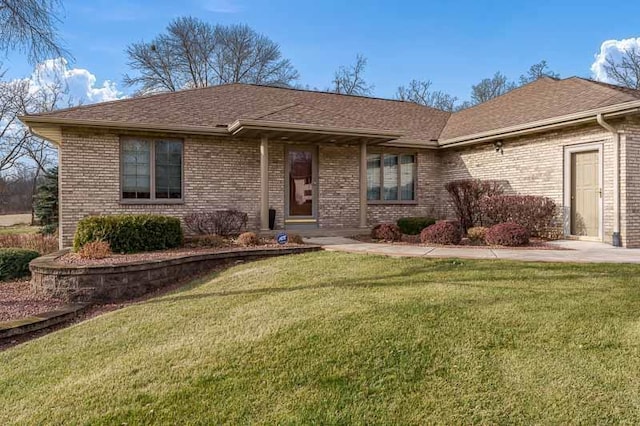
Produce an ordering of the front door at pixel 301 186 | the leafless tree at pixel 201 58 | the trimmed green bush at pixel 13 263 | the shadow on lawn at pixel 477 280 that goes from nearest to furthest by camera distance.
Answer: the shadow on lawn at pixel 477 280 < the trimmed green bush at pixel 13 263 < the front door at pixel 301 186 < the leafless tree at pixel 201 58

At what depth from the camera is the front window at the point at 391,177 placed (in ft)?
42.6

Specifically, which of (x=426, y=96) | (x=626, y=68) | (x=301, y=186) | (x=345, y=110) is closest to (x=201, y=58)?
(x=426, y=96)

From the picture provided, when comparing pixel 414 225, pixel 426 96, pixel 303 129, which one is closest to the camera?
pixel 303 129

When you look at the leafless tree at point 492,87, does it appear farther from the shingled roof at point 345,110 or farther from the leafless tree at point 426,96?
the shingled roof at point 345,110

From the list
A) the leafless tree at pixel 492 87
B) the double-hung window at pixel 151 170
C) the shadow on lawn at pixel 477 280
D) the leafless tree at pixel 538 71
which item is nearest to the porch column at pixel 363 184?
the double-hung window at pixel 151 170

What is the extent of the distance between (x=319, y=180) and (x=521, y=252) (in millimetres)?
5987

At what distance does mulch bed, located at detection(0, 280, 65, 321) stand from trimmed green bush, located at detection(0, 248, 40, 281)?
2.97 feet

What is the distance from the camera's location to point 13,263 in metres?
8.69

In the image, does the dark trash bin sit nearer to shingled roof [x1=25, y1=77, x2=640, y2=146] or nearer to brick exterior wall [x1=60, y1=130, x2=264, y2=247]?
brick exterior wall [x1=60, y1=130, x2=264, y2=247]

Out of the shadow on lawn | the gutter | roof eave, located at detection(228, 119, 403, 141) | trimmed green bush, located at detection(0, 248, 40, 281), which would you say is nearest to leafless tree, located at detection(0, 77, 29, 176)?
the gutter

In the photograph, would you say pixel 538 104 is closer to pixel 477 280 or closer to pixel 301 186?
pixel 301 186

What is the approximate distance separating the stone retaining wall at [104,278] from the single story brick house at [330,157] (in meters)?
3.24

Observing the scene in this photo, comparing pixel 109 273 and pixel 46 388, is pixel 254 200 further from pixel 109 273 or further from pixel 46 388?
pixel 46 388

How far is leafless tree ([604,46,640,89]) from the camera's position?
28359 mm
